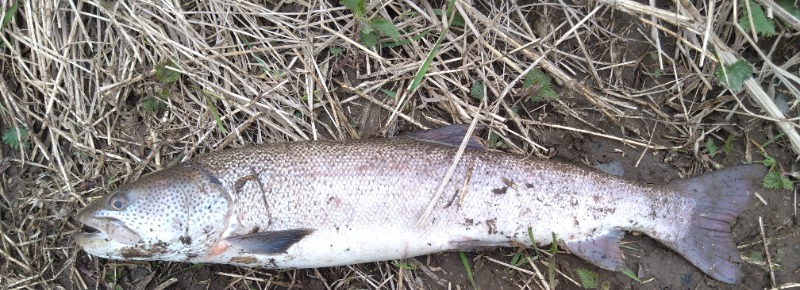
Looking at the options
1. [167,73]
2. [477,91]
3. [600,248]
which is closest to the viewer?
[600,248]

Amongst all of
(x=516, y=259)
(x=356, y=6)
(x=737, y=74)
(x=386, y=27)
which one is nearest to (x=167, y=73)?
(x=356, y=6)

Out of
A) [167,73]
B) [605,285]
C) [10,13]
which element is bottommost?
[605,285]

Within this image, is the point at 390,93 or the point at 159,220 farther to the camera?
the point at 390,93

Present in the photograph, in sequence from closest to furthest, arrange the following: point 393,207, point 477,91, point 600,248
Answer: point 393,207, point 600,248, point 477,91

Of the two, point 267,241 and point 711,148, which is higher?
point 267,241

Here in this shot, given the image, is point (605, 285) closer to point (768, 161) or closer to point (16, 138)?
point (768, 161)

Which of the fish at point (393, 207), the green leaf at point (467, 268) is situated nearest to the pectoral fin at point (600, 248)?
the fish at point (393, 207)

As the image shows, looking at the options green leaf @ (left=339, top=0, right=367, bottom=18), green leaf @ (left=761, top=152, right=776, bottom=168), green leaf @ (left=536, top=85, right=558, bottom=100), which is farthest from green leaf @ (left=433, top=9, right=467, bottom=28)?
green leaf @ (left=761, top=152, right=776, bottom=168)
